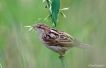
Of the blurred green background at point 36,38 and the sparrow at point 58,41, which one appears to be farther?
the blurred green background at point 36,38

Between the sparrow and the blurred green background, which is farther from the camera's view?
the blurred green background

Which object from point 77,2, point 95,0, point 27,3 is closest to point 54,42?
point 77,2

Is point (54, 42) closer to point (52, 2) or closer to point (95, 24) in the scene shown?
point (52, 2)

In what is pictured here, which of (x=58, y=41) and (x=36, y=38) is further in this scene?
(x=36, y=38)
